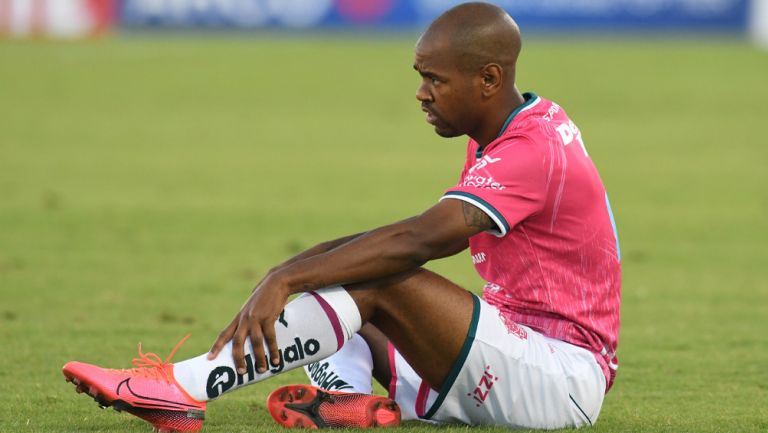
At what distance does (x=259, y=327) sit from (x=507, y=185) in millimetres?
1013

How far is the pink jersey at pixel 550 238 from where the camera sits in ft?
16.7

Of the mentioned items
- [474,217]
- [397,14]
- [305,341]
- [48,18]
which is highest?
[48,18]

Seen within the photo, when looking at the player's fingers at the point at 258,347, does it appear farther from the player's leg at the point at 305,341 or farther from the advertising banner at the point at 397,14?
the advertising banner at the point at 397,14

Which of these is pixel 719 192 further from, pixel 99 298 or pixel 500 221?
pixel 500 221

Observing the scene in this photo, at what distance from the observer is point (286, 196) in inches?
548

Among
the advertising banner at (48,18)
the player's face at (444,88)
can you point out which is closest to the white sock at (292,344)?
the player's face at (444,88)

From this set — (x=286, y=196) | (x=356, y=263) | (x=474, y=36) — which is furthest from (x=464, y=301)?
(x=286, y=196)

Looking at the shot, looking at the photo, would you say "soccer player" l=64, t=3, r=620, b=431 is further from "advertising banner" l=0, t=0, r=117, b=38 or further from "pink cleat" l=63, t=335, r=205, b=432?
"advertising banner" l=0, t=0, r=117, b=38

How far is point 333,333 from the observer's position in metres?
4.95

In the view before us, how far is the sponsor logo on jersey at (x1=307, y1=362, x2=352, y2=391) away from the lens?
5554 mm

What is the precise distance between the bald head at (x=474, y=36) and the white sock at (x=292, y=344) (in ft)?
3.26

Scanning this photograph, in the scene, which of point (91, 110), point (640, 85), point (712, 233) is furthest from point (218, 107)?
point (712, 233)

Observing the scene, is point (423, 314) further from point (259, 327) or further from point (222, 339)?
point (222, 339)

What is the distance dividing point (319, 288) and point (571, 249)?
3.25ft
